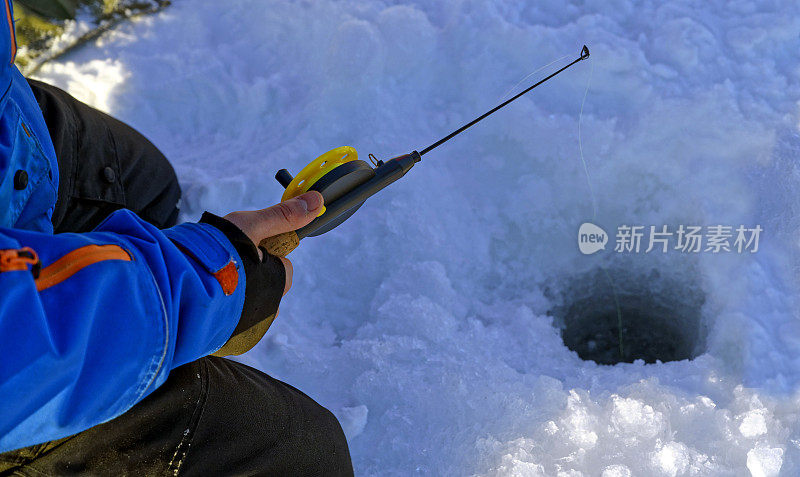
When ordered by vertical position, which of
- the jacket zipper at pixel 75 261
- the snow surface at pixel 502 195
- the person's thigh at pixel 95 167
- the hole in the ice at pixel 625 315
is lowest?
the hole in the ice at pixel 625 315

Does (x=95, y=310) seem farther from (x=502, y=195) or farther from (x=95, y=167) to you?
(x=502, y=195)

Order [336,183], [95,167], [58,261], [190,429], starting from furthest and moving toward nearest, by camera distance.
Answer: [95,167], [336,183], [190,429], [58,261]

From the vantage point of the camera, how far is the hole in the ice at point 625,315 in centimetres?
283

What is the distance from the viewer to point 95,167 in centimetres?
205

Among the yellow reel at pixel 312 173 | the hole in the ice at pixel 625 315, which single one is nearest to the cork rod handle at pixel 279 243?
the yellow reel at pixel 312 173

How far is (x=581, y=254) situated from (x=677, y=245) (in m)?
0.43

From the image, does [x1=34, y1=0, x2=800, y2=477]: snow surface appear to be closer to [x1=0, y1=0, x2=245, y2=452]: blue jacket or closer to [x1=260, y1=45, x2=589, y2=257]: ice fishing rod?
[x1=260, y1=45, x2=589, y2=257]: ice fishing rod

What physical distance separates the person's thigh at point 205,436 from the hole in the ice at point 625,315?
62.9 inches

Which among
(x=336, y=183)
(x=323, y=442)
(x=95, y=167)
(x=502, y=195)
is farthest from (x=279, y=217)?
(x=502, y=195)

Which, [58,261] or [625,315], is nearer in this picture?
[58,261]

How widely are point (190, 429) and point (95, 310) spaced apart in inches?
19.3

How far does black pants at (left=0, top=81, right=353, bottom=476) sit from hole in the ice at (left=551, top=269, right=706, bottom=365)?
1582mm

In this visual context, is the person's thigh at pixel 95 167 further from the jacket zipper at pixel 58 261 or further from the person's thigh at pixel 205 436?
the jacket zipper at pixel 58 261

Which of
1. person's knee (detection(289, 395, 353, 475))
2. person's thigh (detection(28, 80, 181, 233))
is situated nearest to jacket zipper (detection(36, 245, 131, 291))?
person's knee (detection(289, 395, 353, 475))
